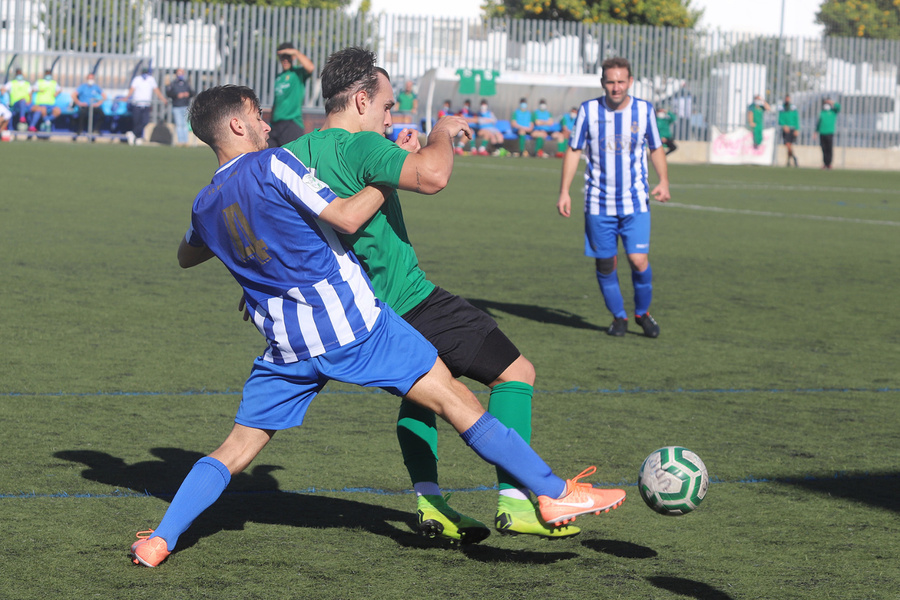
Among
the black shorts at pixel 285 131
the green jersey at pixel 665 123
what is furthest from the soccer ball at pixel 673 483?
the green jersey at pixel 665 123

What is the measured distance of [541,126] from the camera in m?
34.7

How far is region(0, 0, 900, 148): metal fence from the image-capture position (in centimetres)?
3522

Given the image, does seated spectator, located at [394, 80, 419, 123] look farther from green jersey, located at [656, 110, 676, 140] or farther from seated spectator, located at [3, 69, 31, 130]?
seated spectator, located at [3, 69, 31, 130]

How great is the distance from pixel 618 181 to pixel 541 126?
2689 centimetres

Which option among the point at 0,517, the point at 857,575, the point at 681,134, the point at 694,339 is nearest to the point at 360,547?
the point at 0,517

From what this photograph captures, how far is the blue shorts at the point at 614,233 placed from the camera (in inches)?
322

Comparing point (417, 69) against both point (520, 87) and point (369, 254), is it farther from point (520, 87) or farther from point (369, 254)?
point (369, 254)

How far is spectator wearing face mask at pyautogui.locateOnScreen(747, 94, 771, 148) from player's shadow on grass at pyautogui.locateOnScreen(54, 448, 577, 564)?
107 ft

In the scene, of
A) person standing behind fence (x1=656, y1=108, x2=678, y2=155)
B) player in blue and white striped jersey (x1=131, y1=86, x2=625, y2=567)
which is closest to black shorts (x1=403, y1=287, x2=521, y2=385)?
player in blue and white striped jersey (x1=131, y1=86, x2=625, y2=567)

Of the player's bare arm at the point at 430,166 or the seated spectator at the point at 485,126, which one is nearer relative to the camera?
the player's bare arm at the point at 430,166

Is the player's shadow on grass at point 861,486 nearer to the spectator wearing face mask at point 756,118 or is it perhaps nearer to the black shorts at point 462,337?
the black shorts at point 462,337

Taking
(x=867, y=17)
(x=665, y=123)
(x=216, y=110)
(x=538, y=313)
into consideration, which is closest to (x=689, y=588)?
(x=216, y=110)

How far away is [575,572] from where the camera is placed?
3607 millimetres

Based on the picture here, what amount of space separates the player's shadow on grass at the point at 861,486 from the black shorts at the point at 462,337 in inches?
61.8
